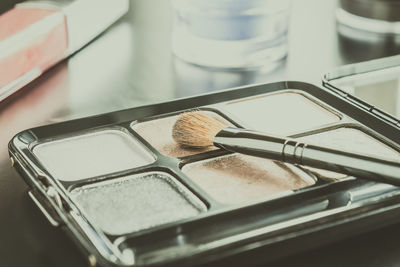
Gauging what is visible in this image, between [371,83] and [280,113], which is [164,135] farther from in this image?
[371,83]

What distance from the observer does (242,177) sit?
67 cm

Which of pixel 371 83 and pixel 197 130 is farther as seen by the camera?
pixel 371 83

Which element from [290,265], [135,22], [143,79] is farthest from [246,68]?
[290,265]

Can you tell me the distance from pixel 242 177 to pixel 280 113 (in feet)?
0.49

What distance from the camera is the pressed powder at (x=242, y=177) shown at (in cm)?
64

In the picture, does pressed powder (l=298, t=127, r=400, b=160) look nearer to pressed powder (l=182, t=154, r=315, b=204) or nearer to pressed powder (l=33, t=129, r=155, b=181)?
pressed powder (l=182, t=154, r=315, b=204)

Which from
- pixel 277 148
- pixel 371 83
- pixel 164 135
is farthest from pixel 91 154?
pixel 371 83

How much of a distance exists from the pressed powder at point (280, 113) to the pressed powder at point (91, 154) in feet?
0.39

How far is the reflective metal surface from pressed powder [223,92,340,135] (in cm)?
14

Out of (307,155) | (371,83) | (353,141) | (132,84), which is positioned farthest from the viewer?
(132,84)

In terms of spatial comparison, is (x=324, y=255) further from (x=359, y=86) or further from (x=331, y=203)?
(x=359, y=86)

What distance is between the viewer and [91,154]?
0.72 metres

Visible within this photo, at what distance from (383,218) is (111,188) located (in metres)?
0.23

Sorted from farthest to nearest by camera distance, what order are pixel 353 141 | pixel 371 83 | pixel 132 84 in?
pixel 132 84 → pixel 371 83 → pixel 353 141
